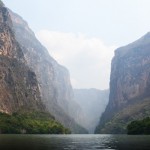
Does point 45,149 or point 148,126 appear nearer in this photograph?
point 45,149

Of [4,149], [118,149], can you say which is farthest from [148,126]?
[4,149]

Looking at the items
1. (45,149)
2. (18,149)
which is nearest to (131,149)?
A: (45,149)

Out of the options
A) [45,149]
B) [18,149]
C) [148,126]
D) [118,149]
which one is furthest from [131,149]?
[148,126]

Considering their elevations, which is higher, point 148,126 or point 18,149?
point 148,126

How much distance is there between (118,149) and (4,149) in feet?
74.6

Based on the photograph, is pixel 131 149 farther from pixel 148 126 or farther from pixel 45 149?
pixel 148 126

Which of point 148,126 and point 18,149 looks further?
point 148,126

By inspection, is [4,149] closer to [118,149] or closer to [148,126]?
[118,149]

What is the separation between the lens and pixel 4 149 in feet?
218

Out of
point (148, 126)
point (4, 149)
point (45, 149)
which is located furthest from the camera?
point (148, 126)

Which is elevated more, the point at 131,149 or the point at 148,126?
the point at 148,126

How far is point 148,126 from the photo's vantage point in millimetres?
195000

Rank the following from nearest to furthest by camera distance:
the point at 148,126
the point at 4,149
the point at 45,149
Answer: the point at 4,149, the point at 45,149, the point at 148,126

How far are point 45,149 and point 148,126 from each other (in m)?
132
